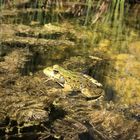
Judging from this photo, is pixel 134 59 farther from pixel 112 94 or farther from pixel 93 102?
pixel 93 102

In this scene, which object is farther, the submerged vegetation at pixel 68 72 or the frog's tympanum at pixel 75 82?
the frog's tympanum at pixel 75 82

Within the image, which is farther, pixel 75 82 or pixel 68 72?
pixel 68 72

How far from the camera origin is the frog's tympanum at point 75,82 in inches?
158

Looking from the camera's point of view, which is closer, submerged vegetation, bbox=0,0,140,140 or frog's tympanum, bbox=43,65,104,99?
submerged vegetation, bbox=0,0,140,140

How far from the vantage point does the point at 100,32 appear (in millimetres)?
6254

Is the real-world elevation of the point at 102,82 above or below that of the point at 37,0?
below

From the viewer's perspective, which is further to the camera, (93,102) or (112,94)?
(112,94)

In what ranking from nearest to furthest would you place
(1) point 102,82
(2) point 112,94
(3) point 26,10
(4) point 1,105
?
(4) point 1,105 < (2) point 112,94 < (1) point 102,82 < (3) point 26,10

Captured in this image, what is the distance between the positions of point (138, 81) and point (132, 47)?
1329 mm

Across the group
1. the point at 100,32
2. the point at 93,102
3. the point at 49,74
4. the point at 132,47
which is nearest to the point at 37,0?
the point at 100,32

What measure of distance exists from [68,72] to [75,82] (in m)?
0.18

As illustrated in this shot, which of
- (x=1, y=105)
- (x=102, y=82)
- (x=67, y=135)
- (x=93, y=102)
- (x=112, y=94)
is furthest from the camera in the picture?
(x=102, y=82)

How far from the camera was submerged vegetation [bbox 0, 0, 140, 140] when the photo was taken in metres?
3.38

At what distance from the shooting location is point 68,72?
4.23 m
